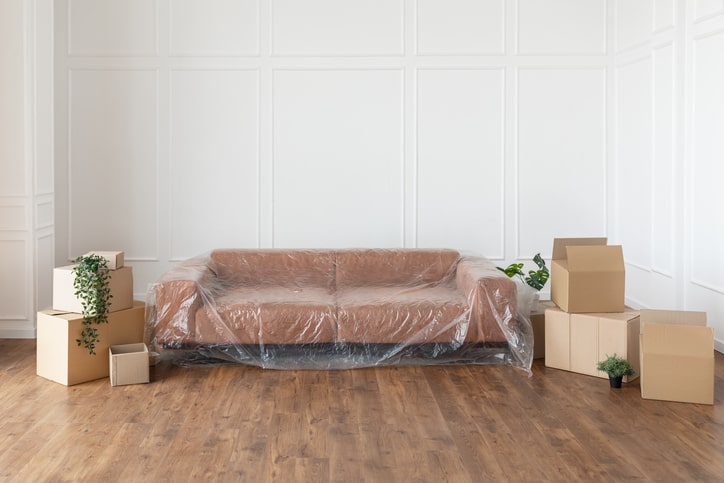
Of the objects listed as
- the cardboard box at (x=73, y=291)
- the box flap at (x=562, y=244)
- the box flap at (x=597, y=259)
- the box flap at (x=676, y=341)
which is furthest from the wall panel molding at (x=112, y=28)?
the box flap at (x=676, y=341)

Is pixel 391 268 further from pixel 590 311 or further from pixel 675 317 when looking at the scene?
pixel 675 317

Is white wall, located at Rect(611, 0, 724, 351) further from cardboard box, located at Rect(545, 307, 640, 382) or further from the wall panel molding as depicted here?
the wall panel molding

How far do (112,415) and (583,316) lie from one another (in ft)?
8.26

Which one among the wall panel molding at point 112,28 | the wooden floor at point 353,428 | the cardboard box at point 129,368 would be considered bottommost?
the wooden floor at point 353,428

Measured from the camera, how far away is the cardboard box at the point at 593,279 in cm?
441

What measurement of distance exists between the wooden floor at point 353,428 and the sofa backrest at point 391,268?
89 cm

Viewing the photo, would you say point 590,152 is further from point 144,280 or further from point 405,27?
point 144,280

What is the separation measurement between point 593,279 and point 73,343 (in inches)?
112

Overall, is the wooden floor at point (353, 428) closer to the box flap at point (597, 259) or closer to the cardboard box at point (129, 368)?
the cardboard box at point (129, 368)

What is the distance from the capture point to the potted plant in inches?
164

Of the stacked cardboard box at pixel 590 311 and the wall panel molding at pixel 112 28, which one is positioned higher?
the wall panel molding at pixel 112 28

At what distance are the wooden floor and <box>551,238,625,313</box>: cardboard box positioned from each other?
423mm

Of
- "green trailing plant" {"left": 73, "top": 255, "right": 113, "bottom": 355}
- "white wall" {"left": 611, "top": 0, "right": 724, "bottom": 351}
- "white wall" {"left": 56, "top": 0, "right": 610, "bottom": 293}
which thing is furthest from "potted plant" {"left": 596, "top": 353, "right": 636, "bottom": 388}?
"green trailing plant" {"left": 73, "top": 255, "right": 113, "bottom": 355}

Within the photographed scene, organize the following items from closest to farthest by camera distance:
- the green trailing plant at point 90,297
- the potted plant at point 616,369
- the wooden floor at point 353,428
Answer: the wooden floor at point 353,428 < the potted plant at point 616,369 < the green trailing plant at point 90,297
